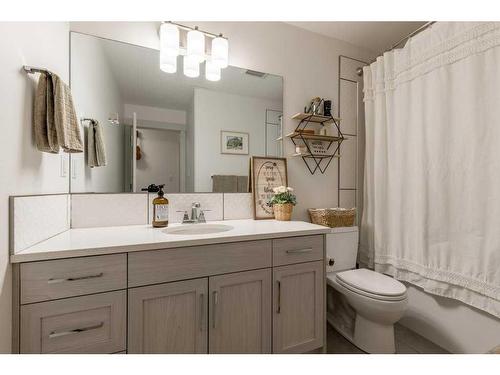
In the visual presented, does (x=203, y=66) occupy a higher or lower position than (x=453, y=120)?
higher

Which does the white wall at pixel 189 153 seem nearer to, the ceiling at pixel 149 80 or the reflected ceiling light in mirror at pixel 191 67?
the ceiling at pixel 149 80

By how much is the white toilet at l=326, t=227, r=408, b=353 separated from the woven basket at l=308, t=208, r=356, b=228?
46 millimetres

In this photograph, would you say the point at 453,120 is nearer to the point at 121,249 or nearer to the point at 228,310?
the point at 228,310

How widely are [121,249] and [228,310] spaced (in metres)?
0.56

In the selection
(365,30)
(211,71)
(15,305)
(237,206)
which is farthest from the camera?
(365,30)

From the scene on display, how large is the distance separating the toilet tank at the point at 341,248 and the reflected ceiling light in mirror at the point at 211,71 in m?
1.40

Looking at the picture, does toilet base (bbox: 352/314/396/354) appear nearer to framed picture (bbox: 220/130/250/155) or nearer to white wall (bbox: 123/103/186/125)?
framed picture (bbox: 220/130/250/155)

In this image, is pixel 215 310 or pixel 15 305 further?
pixel 215 310

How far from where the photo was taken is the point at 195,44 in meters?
1.47

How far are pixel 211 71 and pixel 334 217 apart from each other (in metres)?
1.38

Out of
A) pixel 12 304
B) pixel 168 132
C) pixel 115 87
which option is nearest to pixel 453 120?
pixel 168 132

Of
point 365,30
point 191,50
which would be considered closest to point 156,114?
point 191,50

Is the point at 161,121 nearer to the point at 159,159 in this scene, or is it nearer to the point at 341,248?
the point at 159,159

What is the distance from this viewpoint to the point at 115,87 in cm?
144
